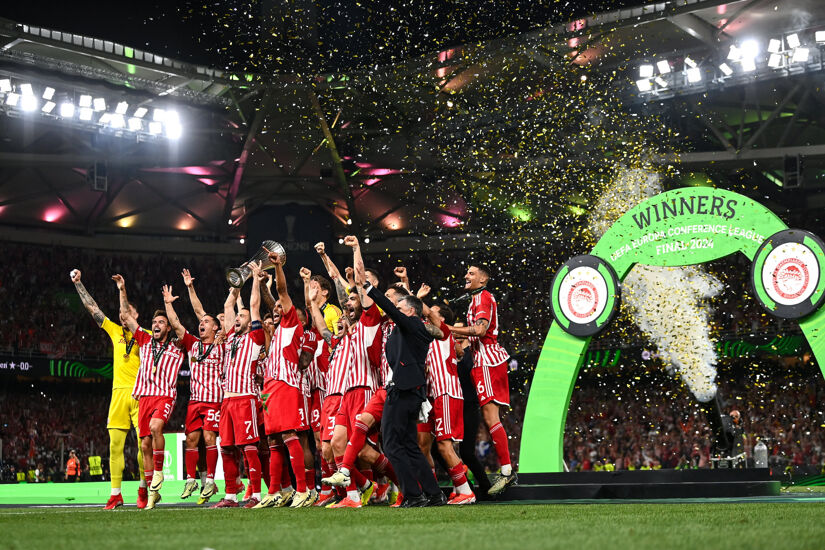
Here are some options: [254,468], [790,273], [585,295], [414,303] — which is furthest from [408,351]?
[790,273]

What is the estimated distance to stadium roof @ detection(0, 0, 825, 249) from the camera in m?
23.7

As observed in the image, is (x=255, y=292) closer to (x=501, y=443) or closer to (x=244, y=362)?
(x=244, y=362)

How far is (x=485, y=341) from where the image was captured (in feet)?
33.1

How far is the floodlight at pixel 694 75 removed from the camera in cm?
2311

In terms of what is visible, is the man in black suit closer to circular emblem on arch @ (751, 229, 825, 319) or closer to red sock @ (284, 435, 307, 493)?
red sock @ (284, 435, 307, 493)

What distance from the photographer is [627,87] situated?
24.4 m

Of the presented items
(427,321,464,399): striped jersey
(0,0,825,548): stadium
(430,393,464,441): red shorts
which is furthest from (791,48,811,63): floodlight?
(430,393,464,441): red shorts

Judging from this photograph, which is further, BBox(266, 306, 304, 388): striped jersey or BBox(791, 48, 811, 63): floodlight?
BBox(791, 48, 811, 63): floodlight

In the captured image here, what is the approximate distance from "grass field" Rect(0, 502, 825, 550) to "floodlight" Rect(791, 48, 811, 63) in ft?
54.6

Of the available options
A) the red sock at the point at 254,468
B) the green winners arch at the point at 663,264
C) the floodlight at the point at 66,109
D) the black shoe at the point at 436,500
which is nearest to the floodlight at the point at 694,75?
the green winners arch at the point at 663,264

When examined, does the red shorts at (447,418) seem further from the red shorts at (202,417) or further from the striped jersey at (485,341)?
the red shorts at (202,417)

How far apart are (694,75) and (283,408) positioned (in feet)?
55.4

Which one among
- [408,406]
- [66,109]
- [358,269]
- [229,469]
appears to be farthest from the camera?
[66,109]

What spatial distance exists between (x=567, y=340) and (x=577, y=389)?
67.2ft
